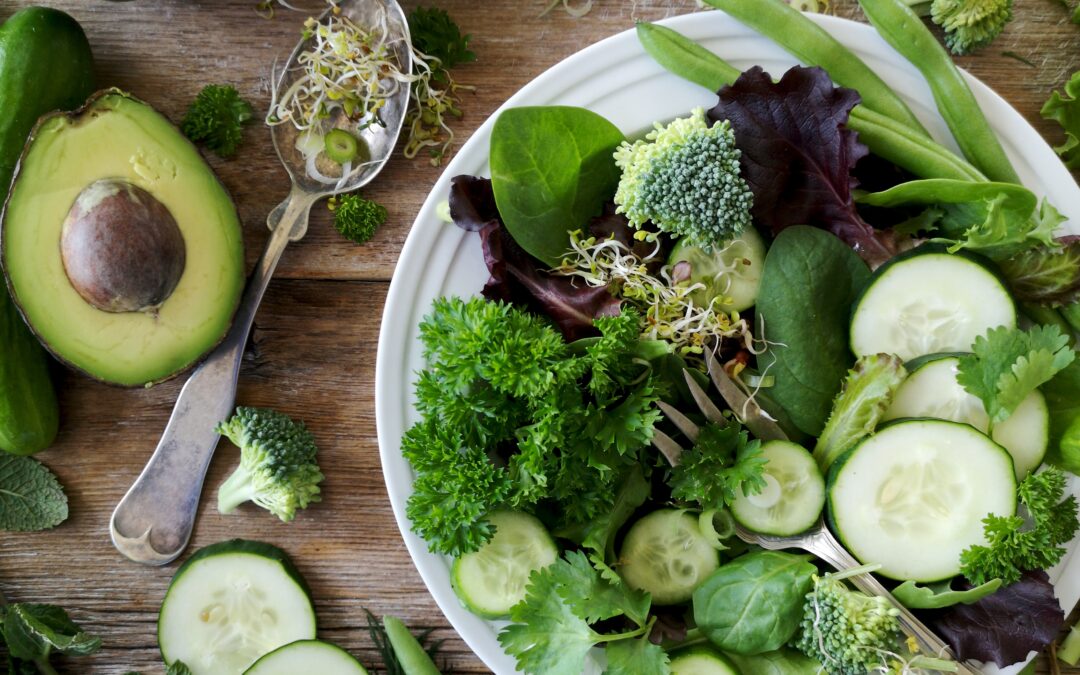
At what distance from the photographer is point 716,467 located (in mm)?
1659

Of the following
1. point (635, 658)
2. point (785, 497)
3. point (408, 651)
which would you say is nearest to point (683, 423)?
point (785, 497)

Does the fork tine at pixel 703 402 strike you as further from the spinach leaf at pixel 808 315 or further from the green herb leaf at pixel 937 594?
the green herb leaf at pixel 937 594

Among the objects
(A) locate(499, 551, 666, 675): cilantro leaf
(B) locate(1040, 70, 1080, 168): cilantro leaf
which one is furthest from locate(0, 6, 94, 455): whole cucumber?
(B) locate(1040, 70, 1080, 168): cilantro leaf

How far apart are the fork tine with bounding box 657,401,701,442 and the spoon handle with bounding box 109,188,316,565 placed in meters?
1.05

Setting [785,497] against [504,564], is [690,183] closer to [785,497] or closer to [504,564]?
[785,497]

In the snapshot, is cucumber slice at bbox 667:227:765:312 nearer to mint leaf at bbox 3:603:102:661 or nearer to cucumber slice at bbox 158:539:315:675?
cucumber slice at bbox 158:539:315:675

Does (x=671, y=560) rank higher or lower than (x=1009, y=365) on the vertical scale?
lower

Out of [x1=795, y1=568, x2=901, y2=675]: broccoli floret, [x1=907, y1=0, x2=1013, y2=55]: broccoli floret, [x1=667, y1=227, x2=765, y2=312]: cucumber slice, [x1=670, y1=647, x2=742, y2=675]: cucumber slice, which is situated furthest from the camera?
[x1=907, y1=0, x2=1013, y2=55]: broccoli floret

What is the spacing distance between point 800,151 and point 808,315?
0.38m

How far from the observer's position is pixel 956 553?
1638mm

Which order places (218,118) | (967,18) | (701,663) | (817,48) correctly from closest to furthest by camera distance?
(701,663)
(817,48)
(967,18)
(218,118)

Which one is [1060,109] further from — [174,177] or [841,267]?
[174,177]

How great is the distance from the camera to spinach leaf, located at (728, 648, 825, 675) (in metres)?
1.69

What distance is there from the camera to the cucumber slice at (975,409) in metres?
1.67
